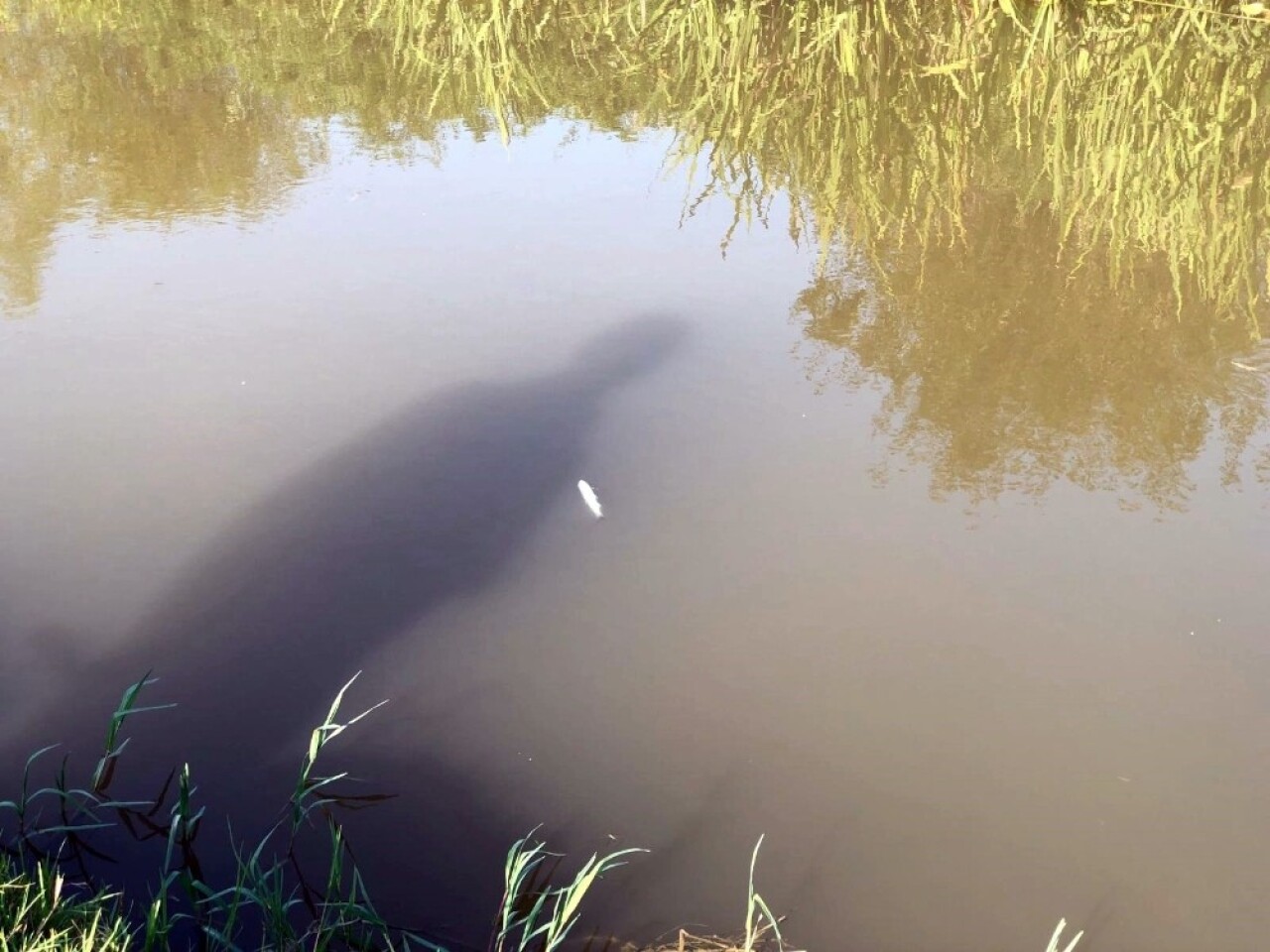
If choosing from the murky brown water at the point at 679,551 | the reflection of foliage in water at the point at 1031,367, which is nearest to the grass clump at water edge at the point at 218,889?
the murky brown water at the point at 679,551

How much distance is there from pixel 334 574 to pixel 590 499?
1.34 ft

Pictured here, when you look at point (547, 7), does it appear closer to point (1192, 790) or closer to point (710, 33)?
point (710, 33)

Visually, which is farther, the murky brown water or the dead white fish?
the dead white fish

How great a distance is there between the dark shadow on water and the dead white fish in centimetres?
5

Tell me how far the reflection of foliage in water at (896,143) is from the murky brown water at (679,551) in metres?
0.02

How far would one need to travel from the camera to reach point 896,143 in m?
3.10

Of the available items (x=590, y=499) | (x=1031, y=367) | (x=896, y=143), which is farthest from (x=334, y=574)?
(x=896, y=143)

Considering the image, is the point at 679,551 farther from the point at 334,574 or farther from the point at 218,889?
the point at 218,889

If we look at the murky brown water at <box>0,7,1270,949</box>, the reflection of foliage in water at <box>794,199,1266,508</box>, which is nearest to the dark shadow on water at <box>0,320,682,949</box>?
the murky brown water at <box>0,7,1270,949</box>

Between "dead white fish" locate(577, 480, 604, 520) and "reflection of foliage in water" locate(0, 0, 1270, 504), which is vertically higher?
"reflection of foliage in water" locate(0, 0, 1270, 504)

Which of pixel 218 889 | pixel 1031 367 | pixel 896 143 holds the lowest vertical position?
pixel 218 889

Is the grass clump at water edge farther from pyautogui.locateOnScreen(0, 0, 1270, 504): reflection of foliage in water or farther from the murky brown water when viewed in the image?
pyautogui.locateOnScreen(0, 0, 1270, 504): reflection of foliage in water

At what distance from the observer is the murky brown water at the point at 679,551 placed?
52.3 inches

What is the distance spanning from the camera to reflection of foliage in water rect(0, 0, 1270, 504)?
2.15m
